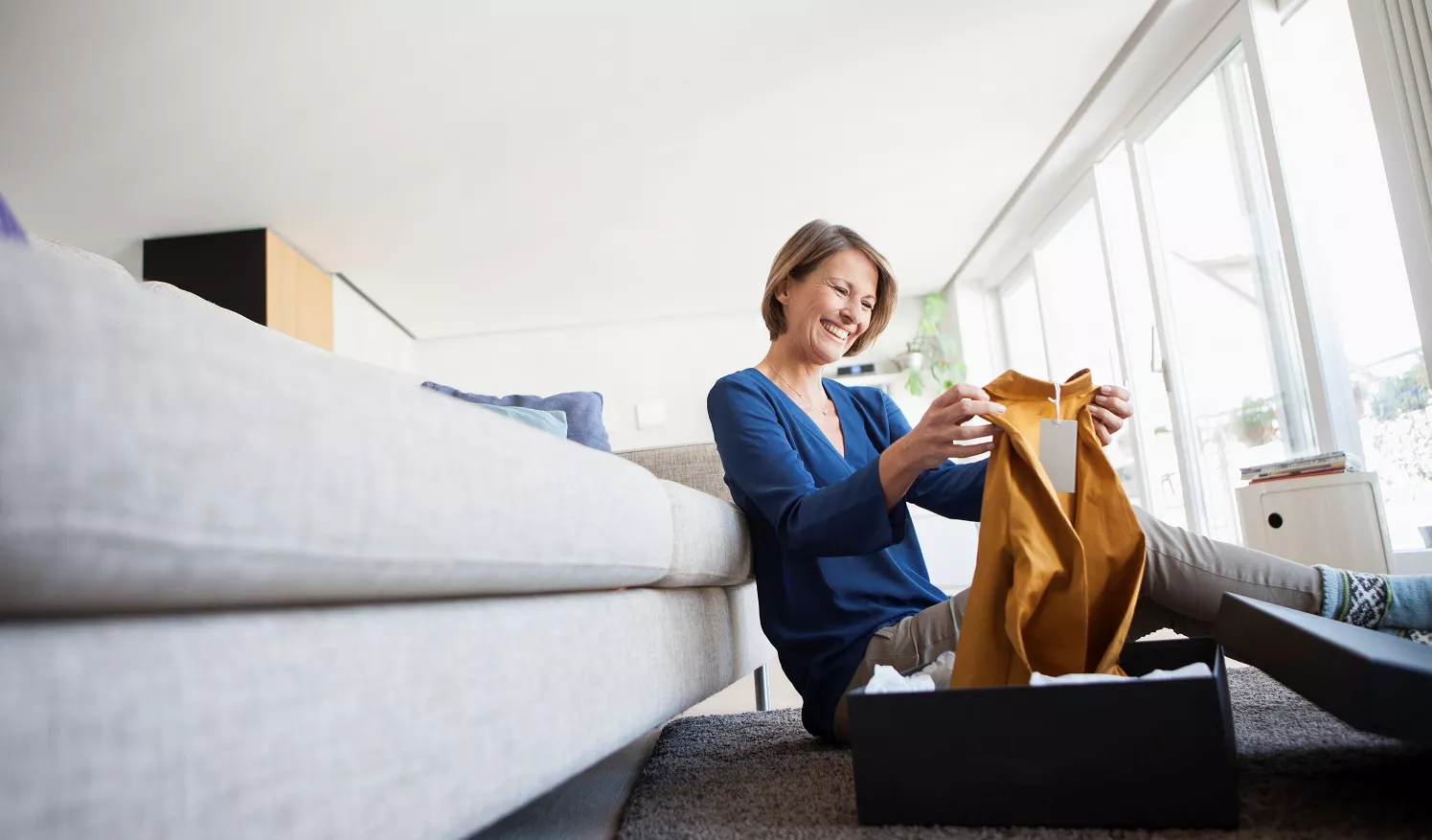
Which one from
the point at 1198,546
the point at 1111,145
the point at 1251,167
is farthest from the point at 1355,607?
the point at 1111,145

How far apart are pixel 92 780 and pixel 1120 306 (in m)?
4.59

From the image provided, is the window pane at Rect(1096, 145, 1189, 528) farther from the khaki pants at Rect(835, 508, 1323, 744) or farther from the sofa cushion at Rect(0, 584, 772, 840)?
the sofa cushion at Rect(0, 584, 772, 840)

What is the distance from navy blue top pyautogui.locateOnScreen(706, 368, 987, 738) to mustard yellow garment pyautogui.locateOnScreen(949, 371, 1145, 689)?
0.58 feet

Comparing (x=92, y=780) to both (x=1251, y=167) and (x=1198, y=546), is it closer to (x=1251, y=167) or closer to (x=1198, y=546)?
(x=1198, y=546)

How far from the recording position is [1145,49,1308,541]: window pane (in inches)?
128

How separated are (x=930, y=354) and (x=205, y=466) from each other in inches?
268

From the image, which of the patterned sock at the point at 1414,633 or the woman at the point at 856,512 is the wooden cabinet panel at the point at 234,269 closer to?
the woman at the point at 856,512

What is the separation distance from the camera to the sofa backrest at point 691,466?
253 centimetres

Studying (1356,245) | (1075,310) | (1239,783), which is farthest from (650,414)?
(1239,783)

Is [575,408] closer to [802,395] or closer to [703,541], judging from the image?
[802,395]

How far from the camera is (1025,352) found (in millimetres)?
6277

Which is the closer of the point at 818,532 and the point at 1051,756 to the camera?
the point at 1051,756

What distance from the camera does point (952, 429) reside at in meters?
1.13

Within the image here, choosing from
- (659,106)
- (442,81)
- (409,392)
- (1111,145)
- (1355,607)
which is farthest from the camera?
(1111,145)
